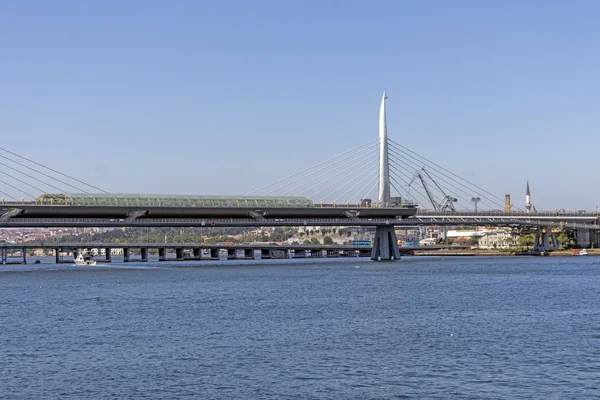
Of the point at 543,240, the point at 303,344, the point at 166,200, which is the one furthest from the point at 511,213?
the point at 303,344

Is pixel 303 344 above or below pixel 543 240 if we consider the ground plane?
below

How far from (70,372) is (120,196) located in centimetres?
9448

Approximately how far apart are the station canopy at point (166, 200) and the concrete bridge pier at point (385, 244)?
14.8 metres

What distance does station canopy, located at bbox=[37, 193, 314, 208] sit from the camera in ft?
414

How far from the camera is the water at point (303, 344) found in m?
33.8

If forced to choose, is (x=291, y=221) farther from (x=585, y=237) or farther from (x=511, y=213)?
(x=585, y=237)

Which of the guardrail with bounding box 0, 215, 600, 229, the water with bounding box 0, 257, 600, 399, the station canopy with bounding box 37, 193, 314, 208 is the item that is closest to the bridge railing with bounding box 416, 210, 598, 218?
the guardrail with bounding box 0, 215, 600, 229

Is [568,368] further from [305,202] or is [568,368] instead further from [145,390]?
[305,202]

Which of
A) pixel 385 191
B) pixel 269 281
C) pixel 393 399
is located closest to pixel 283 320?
pixel 393 399

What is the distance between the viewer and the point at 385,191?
470 ft

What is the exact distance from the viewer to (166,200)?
134500 millimetres

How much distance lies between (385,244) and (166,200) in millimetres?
41339

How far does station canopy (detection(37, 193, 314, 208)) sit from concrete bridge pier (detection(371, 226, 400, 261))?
14823 mm

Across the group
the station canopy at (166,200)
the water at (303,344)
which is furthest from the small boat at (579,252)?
the water at (303,344)
